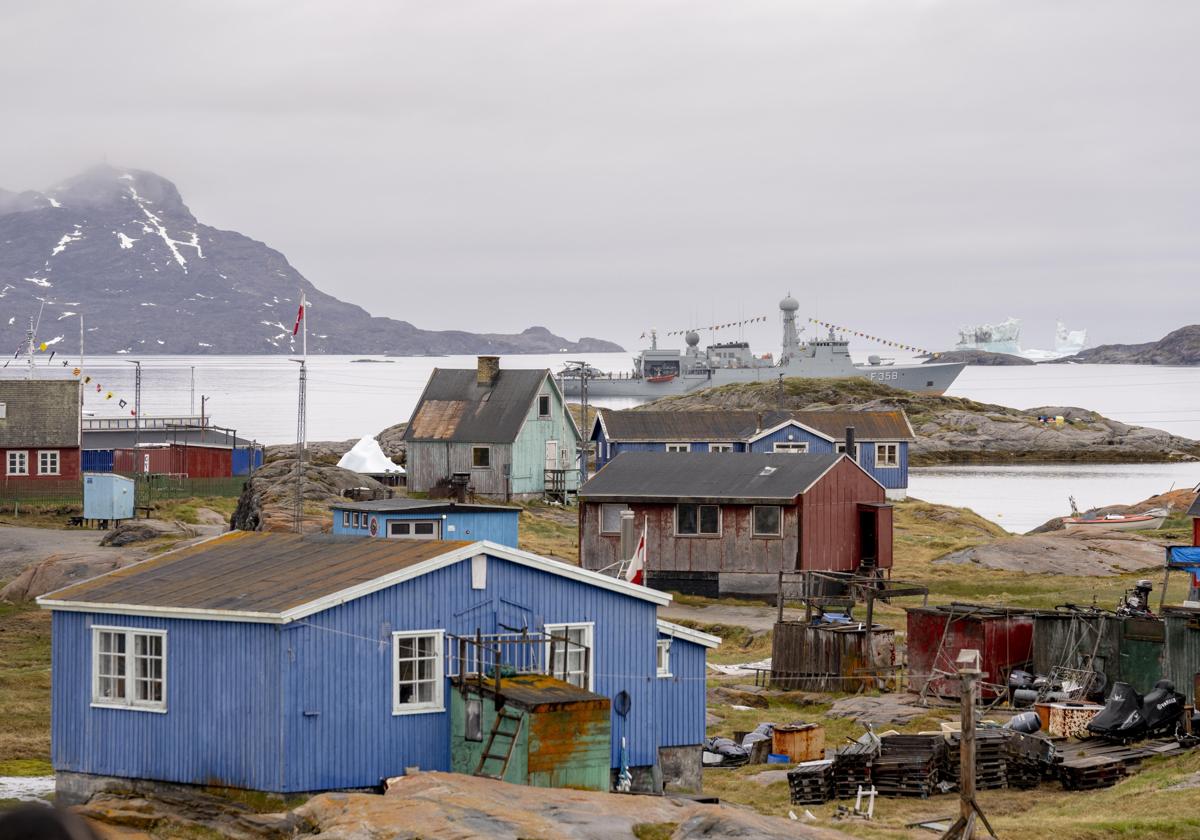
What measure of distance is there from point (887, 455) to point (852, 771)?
5483 cm

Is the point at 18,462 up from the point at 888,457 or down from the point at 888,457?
down

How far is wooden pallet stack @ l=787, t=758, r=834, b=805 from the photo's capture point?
24.3m

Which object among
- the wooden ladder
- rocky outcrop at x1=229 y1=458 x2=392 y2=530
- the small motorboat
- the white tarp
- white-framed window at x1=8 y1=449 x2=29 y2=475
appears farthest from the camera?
the white tarp

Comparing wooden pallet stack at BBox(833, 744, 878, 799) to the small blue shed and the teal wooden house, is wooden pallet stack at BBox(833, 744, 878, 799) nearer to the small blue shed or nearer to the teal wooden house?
the small blue shed

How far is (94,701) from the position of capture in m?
22.2

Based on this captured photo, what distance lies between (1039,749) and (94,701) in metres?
14.4

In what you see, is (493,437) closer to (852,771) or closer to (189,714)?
(852,771)

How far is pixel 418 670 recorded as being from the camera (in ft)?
70.7

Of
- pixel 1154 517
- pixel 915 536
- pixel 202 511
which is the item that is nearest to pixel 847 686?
pixel 915 536

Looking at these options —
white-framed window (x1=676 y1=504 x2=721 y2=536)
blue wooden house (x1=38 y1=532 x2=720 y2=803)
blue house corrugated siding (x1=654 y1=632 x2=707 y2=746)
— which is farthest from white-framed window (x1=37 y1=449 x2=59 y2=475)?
blue house corrugated siding (x1=654 y1=632 x2=707 y2=746)

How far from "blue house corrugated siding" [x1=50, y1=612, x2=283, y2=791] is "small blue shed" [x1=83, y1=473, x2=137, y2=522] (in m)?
36.8

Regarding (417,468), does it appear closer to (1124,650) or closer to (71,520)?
(71,520)

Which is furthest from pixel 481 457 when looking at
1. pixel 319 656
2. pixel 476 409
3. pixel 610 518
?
pixel 319 656

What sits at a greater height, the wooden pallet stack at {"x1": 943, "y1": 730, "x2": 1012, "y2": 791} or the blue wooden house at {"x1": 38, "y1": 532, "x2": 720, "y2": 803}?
the blue wooden house at {"x1": 38, "y1": 532, "x2": 720, "y2": 803}
